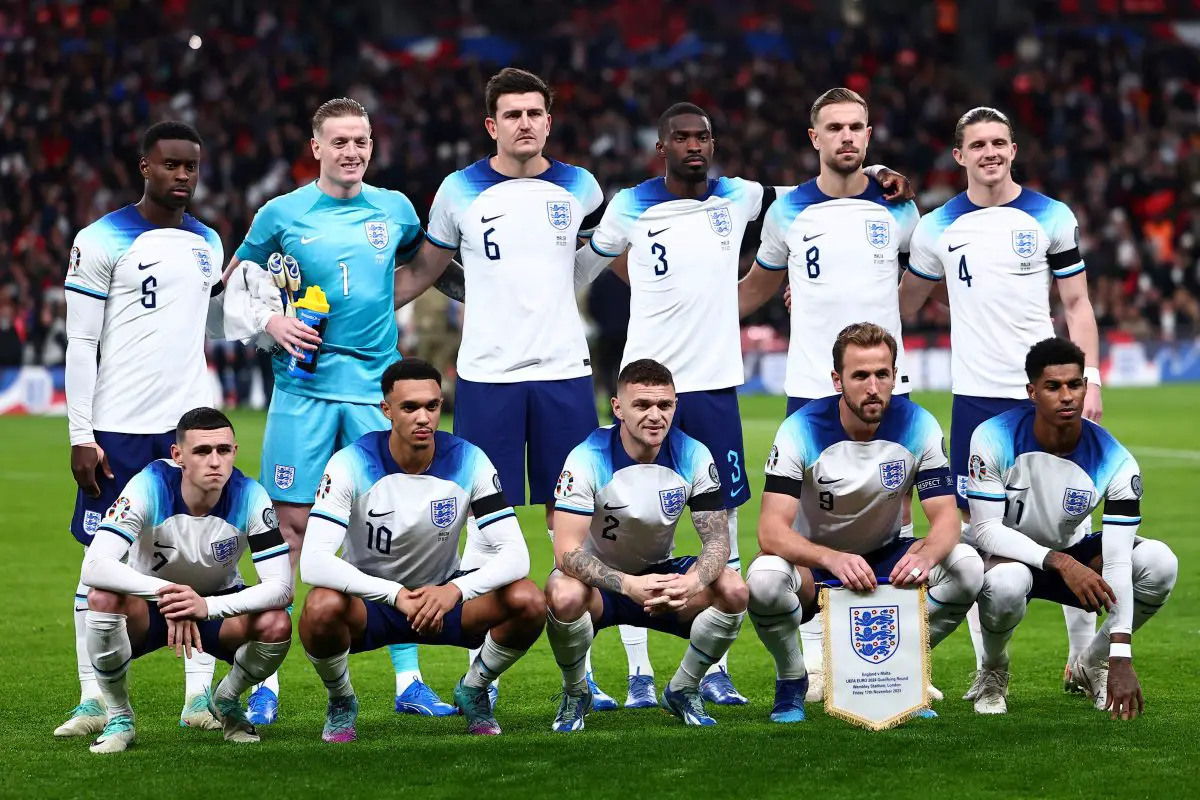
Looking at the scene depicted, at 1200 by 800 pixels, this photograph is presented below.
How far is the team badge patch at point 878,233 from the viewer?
7047 millimetres

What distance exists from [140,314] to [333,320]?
79cm

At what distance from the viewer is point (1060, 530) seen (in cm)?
666

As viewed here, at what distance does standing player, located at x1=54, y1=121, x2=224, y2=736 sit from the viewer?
6.54 metres

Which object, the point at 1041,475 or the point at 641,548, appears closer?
the point at 641,548

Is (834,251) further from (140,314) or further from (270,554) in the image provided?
(140,314)

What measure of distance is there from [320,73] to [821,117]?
2351 centimetres

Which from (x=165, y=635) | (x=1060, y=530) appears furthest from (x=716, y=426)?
(x=165, y=635)

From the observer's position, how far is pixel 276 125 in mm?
27922

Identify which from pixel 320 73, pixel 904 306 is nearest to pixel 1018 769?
pixel 904 306

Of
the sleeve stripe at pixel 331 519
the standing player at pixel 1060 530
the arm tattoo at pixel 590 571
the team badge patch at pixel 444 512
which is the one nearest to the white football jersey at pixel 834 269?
the standing player at pixel 1060 530

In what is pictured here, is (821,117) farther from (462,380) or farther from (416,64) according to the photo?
(416,64)

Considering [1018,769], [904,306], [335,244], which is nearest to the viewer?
[1018,769]

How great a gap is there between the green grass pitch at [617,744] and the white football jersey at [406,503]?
2.17 feet

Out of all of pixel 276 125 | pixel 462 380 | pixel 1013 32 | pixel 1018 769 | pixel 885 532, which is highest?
pixel 1013 32
